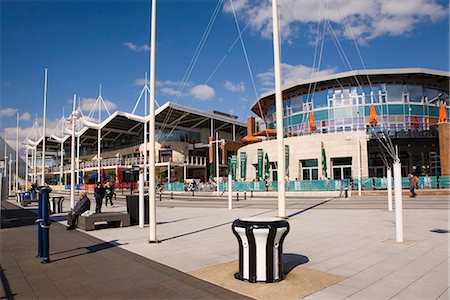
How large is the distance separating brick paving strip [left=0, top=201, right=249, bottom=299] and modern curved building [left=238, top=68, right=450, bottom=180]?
1191 inches

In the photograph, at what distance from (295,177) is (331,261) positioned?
3375 centimetres

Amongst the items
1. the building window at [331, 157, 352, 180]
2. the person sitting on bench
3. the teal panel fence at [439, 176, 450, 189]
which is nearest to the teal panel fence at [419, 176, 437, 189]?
the teal panel fence at [439, 176, 450, 189]

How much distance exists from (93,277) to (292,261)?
12.2ft

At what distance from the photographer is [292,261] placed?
723cm

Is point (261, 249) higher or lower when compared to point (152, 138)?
lower

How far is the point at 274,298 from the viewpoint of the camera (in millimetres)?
5055

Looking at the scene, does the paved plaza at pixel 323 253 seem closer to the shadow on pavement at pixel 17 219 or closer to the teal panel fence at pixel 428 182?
the shadow on pavement at pixel 17 219

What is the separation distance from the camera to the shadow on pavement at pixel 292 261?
6660 mm

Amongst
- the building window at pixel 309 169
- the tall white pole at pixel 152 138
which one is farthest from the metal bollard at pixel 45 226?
the building window at pixel 309 169

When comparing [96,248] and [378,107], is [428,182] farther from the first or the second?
[96,248]

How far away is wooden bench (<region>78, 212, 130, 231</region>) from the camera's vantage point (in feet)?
40.3

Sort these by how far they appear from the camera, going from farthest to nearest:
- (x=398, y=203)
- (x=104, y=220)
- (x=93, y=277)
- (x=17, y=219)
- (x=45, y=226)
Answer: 1. (x=17, y=219)
2. (x=104, y=220)
3. (x=398, y=203)
4. (x=45, y=226)
5. (x=93, y=277)

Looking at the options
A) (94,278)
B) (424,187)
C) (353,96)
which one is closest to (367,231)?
(94,278)

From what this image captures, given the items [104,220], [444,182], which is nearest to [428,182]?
[444,182]
